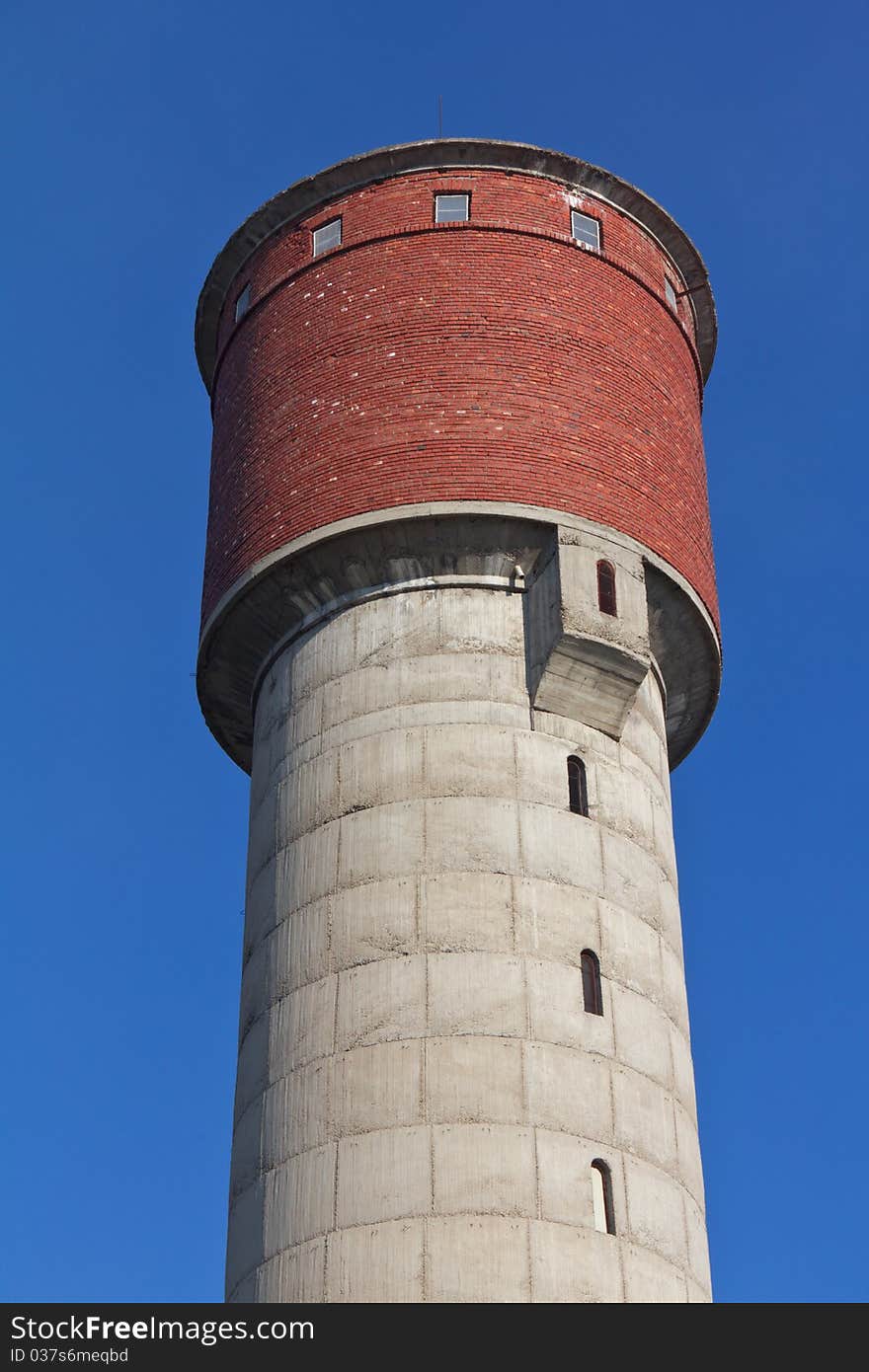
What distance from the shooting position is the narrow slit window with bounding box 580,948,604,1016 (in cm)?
2339

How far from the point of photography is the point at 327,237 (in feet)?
95.8

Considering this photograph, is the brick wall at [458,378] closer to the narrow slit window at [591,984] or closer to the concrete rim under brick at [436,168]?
the concrete rim under brick at [436,168]

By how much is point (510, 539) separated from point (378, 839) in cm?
430

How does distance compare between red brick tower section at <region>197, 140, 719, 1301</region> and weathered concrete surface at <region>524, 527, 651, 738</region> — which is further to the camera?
weathered concrete surface at <region>524, 527, 651, 738</region>

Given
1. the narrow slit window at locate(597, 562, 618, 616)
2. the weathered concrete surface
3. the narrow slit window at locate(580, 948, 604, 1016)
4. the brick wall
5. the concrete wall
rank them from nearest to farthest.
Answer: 1. the concrete wall
2. the narrow slit window at locate(580, 948, 604, 1016)
3. the weathered concrete surface
4. the narrow slit window at locate(597, 562, 618, 616)
5. the brick wall

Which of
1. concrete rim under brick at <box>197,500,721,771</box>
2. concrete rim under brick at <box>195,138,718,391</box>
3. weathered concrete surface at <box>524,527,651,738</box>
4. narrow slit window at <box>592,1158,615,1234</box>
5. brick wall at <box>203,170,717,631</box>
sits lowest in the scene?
narrow slit window at <box>592,1158,615,1234</box>

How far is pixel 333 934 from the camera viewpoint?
78.3 feet

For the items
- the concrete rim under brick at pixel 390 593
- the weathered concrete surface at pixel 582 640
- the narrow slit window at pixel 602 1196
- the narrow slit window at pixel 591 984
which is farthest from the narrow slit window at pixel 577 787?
the narrow slit window at pixel 602 1196

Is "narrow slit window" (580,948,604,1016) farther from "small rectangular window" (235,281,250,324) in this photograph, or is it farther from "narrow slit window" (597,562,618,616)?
"small rectangular window" (235,281,250,324)

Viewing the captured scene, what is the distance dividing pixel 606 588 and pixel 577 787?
2.52 m

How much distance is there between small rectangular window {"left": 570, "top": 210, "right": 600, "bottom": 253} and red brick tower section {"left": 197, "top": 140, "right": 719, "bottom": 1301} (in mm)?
161

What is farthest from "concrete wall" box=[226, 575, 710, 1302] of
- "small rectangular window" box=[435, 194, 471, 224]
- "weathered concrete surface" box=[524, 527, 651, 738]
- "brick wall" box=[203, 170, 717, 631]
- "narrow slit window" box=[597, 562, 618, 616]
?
"small rectangular window" box=[435, 194, 471, 224]
